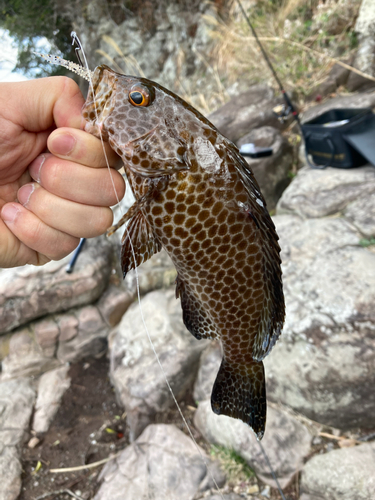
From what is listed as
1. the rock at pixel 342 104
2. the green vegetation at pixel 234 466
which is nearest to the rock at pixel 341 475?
the green vegetation at pixel 234 466

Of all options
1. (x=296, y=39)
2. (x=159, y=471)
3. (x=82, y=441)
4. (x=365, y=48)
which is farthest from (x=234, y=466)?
(x=296, y=39)

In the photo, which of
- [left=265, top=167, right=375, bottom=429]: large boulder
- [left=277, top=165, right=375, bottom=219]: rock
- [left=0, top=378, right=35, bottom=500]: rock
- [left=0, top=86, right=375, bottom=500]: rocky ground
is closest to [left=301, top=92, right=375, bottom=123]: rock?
[left=0, top=86, right=375, bottom=500]: rocky ground

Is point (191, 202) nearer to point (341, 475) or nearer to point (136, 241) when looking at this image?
point (136, 241)

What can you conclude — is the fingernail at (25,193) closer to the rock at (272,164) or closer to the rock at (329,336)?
the rock at (329,336)

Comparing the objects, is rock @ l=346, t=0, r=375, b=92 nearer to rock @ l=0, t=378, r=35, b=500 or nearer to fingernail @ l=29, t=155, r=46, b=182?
fingernail @ l=29, t=155, r=46, b=182

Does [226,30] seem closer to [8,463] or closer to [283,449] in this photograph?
[283,449]

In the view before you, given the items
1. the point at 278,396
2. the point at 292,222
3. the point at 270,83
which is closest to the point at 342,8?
the point at 270,83
